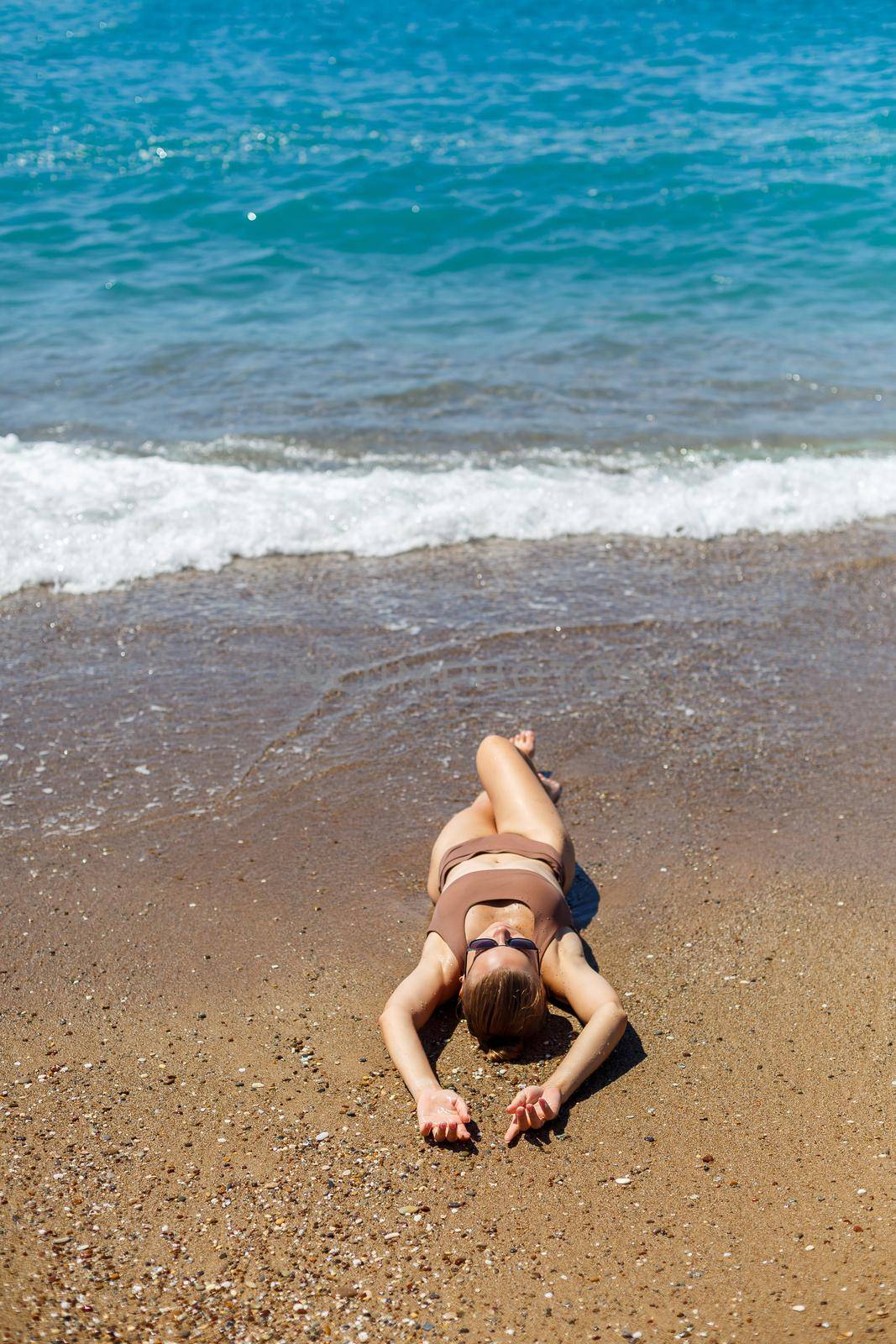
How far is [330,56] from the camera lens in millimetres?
20234

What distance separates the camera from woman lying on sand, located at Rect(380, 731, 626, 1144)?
12.7ft

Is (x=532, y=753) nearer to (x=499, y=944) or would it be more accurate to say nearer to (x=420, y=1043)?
(x=499, y=944)

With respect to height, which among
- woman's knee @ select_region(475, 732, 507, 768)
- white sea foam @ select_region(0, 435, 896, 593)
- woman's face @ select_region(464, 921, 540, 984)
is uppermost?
woman's face @ select_region(464, 921, 540, 984)

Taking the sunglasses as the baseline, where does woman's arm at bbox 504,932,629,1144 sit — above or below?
below

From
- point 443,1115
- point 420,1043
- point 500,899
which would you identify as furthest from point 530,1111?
point 500,899

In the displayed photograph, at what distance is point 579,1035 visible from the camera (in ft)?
13.8

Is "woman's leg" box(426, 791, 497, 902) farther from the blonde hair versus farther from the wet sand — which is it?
the blonde hair

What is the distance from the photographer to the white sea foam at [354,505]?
25.6 feet

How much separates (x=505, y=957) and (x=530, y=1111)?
0.58 m

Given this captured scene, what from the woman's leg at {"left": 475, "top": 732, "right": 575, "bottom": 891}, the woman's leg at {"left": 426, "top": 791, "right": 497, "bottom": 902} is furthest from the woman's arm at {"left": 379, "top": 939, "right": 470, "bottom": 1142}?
the woman's leg at {"left": 475, "top": 732, "right": 575, "bottom": 891}

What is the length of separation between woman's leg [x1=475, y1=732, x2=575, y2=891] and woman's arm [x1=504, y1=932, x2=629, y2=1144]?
51 cm

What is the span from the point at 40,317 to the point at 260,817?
951 cm

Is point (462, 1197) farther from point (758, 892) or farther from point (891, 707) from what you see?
point (891, 707)

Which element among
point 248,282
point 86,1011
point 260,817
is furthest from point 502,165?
point 86,1011
